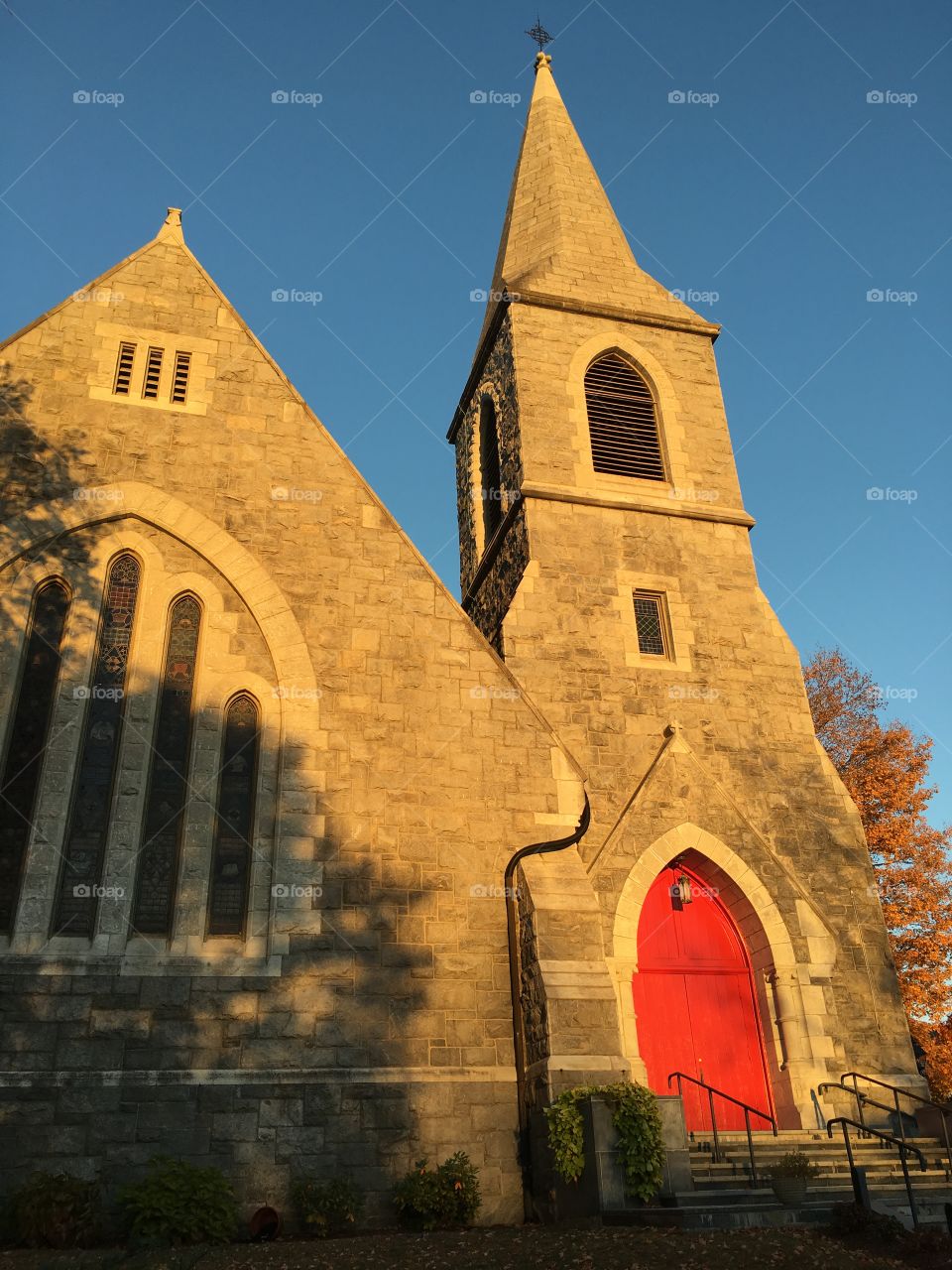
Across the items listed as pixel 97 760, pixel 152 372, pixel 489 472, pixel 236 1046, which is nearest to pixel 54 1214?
pixel 236 1046

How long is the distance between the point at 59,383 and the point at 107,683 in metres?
4.17

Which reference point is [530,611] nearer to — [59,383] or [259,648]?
[259,648]

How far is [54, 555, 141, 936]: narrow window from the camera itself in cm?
1048

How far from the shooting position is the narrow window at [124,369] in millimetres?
13297

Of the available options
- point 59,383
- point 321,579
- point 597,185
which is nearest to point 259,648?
point 321,579

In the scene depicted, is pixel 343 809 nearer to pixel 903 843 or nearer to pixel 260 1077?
pixel 260 1077

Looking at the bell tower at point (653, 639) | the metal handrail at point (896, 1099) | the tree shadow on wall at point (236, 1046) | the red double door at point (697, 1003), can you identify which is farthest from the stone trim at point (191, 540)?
the metal handrail at point (896, 1099)

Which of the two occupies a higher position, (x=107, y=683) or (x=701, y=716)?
(x=701, y=716)

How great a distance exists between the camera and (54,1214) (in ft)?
27.8

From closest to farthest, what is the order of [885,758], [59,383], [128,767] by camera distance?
1. [128,767]
2. [59,383]
3. [885,758]

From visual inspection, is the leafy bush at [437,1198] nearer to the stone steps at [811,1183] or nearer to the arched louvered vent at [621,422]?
the stone steps at [811,1183]

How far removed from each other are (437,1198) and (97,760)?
225 inches

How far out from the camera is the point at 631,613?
16.7 metres

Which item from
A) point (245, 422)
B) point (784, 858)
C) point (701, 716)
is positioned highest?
point (245, 422)
